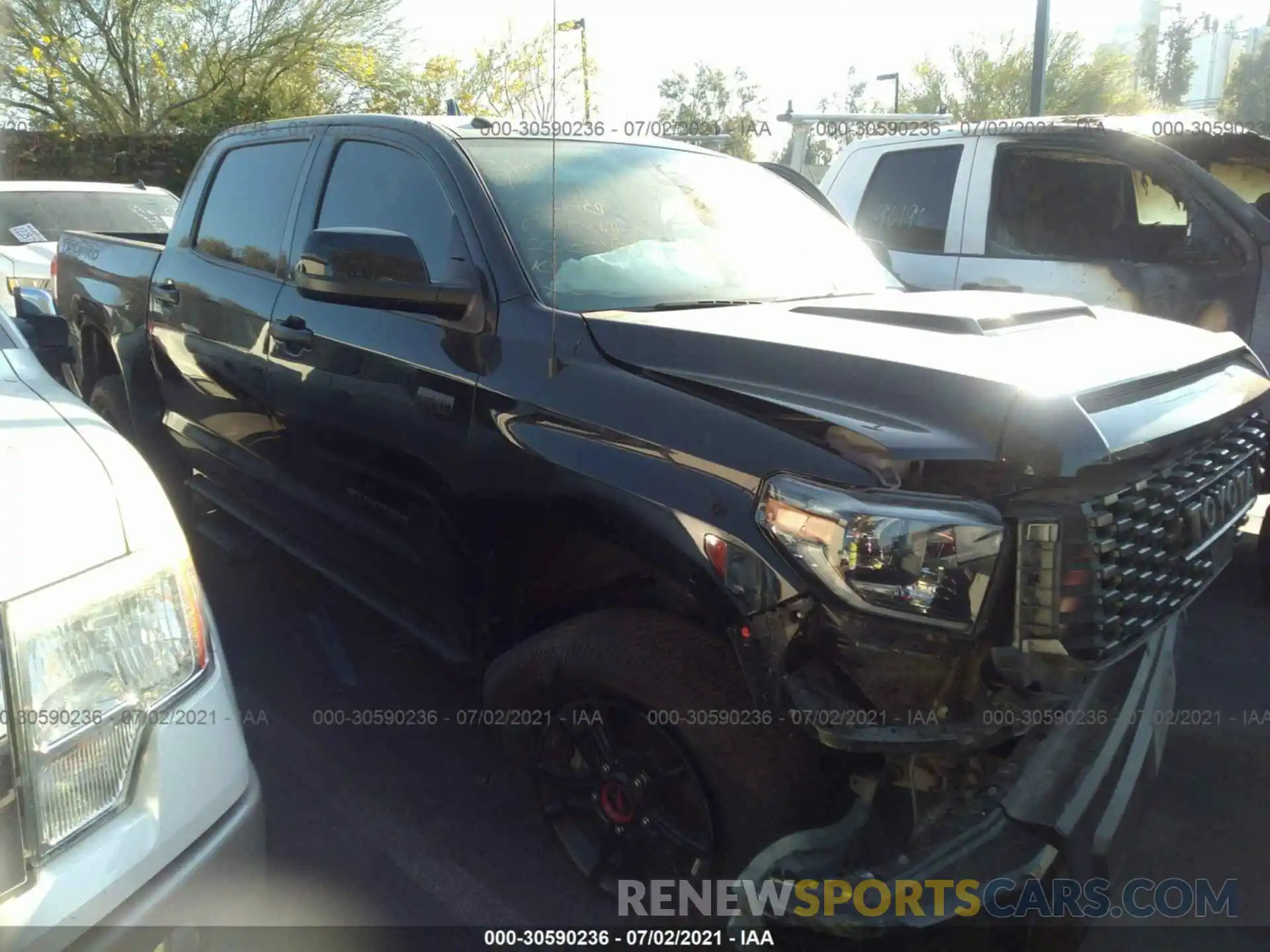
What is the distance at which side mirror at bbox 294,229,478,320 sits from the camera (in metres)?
2.68

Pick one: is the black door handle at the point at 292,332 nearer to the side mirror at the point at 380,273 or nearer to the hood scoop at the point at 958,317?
the side mirror at the point at 380,273

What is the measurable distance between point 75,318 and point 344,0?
17.5 m

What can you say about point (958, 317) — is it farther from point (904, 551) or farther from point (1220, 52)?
point (1220, 52)

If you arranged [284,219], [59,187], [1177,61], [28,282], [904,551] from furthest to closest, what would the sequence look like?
[1177,61] → [59,187] → [28,282] → [284,219] → [904,551]

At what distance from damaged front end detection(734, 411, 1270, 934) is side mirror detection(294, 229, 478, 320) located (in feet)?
3.83

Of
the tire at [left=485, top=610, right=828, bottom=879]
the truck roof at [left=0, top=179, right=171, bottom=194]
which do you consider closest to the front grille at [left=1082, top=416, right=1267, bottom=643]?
the tire at [left=485, top=610, right=828, bottom=879]

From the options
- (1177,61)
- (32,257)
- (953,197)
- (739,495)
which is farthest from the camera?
(1177,61)

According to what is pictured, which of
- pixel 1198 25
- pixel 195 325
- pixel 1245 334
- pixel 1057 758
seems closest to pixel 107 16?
pixel 195 325

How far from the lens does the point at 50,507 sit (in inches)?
69.2

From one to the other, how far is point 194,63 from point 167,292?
1903 centimetres

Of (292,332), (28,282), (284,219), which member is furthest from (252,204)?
(28,282)

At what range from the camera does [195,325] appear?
424 centimetres

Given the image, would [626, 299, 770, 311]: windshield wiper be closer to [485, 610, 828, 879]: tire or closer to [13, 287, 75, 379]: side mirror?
[485, 610, 828, 879]: tire

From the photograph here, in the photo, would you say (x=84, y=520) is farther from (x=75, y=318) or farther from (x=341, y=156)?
(x=75, y=318)
